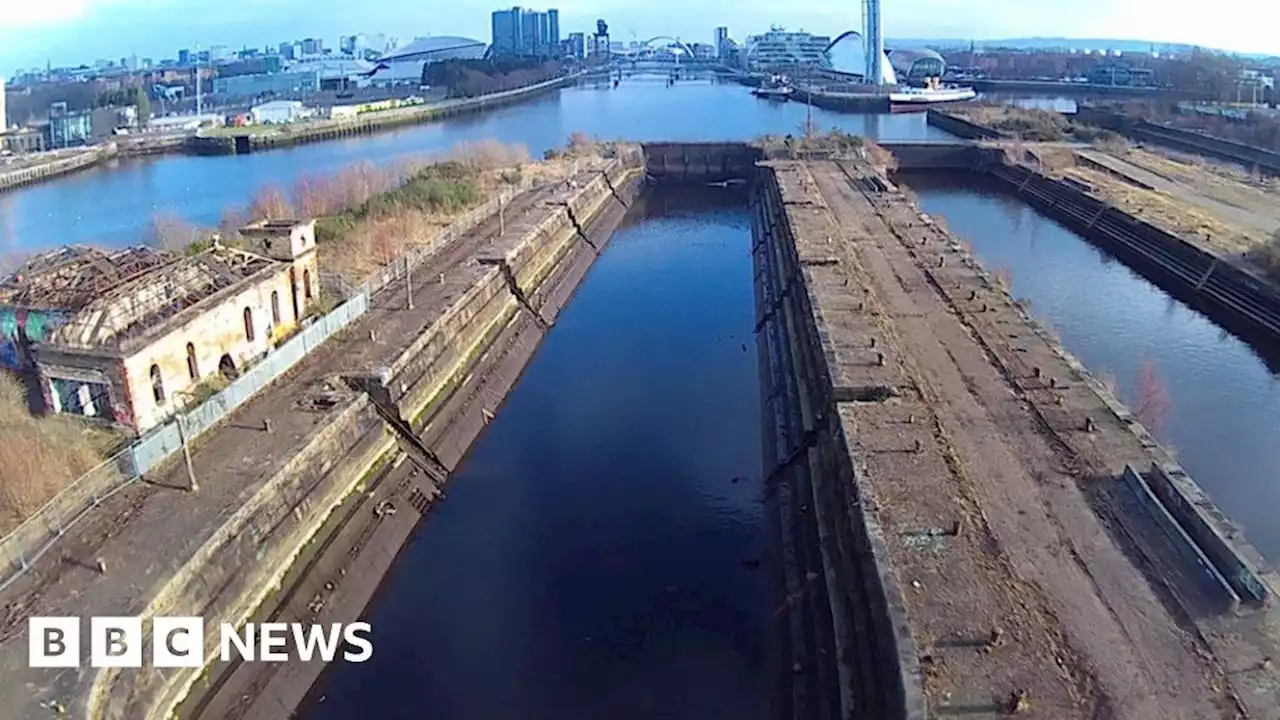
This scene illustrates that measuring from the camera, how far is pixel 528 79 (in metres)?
119

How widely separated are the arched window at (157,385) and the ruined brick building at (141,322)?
0.06 ft

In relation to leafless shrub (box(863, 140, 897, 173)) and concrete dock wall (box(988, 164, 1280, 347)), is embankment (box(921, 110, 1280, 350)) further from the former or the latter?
leafless shrub (box(863, 140, 897, 173))

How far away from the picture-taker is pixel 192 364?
14.7 m

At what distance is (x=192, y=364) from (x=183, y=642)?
590 cm

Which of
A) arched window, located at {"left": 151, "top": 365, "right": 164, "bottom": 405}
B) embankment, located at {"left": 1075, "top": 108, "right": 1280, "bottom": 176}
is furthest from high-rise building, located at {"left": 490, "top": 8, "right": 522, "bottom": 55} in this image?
arched window, located at {"left": 151, "top": 365, "right": 164, "bottom": 405}

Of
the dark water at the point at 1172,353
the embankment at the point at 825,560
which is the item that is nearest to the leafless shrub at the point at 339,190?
the embankment at the point at 825,560

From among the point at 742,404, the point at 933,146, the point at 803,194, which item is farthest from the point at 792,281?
the point at 933,146

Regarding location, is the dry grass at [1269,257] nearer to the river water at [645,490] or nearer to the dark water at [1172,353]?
the dark water at [1172,353]

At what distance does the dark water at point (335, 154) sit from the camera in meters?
37.8

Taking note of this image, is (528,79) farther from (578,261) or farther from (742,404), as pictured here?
(742,404)

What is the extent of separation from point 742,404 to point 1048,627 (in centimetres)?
998

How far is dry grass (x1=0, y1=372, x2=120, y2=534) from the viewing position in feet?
35.8

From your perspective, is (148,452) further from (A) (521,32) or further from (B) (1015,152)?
(A) (521,32)

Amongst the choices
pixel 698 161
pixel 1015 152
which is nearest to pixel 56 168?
pixel 698 161
